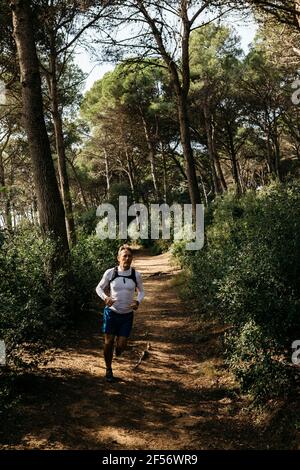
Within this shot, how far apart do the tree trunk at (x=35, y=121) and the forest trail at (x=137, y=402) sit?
240 centimetres

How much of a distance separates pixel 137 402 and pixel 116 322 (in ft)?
3.54

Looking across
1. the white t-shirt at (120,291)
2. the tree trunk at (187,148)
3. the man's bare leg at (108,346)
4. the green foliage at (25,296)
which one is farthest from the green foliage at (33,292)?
the tree trunk at (187,148)

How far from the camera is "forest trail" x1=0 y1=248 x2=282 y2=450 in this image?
166 inches

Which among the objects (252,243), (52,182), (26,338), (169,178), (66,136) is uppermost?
(66,136)

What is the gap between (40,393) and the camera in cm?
519

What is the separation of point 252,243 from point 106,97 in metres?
22.8

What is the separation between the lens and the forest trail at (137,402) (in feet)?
13.8

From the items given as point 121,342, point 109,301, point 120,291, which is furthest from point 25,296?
point 121,342

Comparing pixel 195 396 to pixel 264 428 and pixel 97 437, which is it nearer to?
pixel 264 428

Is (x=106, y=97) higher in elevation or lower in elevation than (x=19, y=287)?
higher

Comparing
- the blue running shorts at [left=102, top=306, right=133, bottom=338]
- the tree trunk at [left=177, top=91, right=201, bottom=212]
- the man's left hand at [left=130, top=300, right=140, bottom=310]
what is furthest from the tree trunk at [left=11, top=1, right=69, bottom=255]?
the tree trunk at [left=177, top=91, right=201, bottom=212]

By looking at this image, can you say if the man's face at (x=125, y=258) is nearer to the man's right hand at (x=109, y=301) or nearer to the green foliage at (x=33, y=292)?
the man's right hand at (x=109, y=301)

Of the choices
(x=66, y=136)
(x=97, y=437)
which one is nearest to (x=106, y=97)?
(x=66, y=136)
